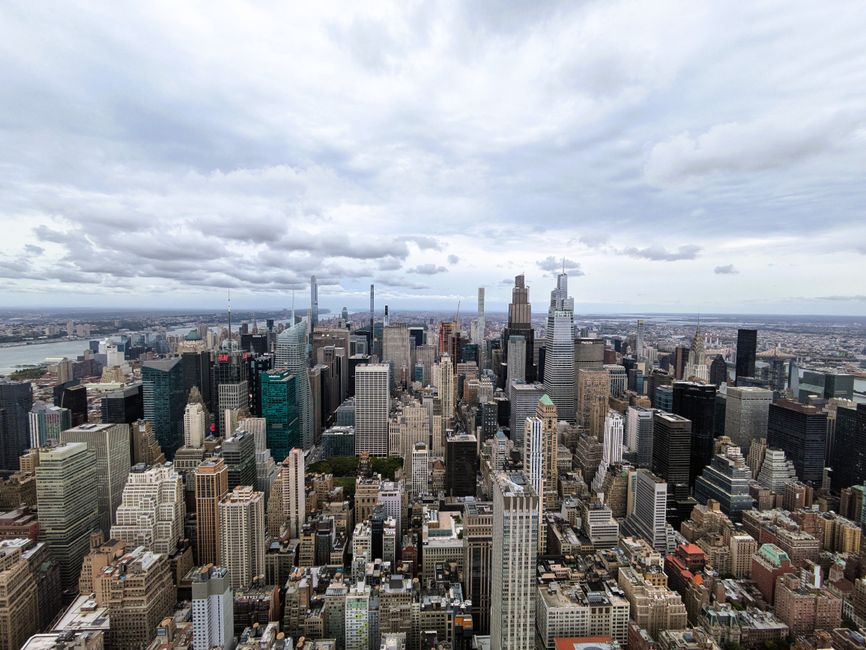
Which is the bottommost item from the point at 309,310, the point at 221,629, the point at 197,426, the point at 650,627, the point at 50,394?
the point at 650,627

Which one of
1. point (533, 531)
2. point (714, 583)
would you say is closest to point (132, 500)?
point (533, 531)

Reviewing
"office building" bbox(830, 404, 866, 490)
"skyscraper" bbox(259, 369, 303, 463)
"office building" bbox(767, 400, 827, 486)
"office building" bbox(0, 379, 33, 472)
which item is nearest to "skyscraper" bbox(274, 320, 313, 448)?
"skyscraper" bbox(259, 369, 303, 463)

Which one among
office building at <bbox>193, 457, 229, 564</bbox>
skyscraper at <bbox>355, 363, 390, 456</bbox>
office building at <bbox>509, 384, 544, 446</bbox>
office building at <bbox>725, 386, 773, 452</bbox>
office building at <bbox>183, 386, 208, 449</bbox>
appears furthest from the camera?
office building at <bbox>509, 384, 544, 446</bbox>

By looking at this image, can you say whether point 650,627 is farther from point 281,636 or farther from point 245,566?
point 245,566

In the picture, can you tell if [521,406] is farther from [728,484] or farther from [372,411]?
[728,484]

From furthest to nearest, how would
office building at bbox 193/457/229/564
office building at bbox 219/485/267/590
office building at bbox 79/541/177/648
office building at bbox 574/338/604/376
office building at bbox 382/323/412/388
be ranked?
office building at bbox 382/323/412/388 < office building at bbox 574/338/604/376 < office building at bbox 193/457/229/564 < office building at bbox 219/485/267/590 < office building at bbox 79/541/177/648

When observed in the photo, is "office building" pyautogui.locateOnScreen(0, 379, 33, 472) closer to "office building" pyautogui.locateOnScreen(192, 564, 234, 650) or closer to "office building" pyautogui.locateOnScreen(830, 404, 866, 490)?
"office building" pyautogui.locateOnScreen(192, 564, 234, 650)
